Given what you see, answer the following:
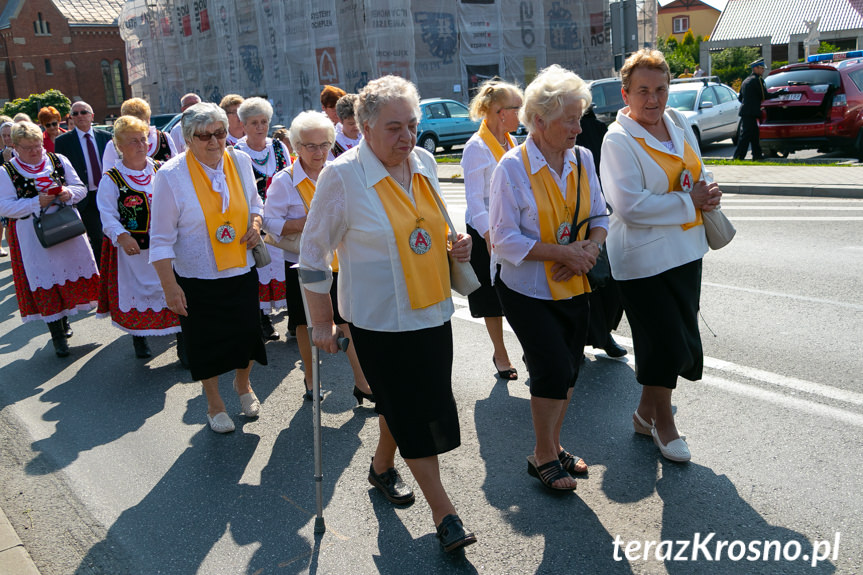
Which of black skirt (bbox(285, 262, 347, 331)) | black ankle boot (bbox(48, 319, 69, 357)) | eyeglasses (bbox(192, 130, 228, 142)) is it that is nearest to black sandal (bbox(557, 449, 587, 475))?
black skirt (bbox(285, 262, 347, 331))

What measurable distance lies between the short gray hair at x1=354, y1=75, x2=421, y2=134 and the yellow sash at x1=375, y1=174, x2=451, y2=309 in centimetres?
27

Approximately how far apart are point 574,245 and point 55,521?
3.01 metres

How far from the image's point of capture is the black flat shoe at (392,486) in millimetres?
3920

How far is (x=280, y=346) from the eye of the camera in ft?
23.1

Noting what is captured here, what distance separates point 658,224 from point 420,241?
1.30m

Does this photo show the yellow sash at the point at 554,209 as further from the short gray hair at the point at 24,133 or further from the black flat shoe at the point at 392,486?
the short gray hair at the point at 24,133

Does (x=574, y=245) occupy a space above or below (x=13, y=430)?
above

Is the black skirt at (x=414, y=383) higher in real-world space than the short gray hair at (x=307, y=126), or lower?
lower

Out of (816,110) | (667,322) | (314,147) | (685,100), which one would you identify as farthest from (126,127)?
(685,100)

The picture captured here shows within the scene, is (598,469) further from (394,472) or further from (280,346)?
(280,346)

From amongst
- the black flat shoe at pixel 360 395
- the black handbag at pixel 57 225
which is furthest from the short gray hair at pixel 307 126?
the black handbag at pixel 57 225

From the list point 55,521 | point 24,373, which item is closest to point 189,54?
point 24,373

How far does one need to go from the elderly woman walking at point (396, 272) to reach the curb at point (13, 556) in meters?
1.71

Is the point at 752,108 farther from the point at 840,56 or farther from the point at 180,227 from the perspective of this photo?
the point at 180,227
